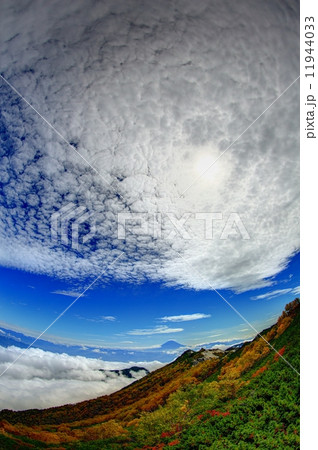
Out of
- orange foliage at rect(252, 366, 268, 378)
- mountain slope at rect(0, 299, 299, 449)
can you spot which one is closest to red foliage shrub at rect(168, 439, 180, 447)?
mountain slope at rect(0, 299, 299, 449)

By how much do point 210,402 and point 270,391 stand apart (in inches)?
222

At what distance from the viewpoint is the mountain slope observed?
15.5m

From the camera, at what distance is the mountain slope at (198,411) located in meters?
15.5

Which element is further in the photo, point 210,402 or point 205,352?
point 205,352

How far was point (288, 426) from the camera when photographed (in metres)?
13.7

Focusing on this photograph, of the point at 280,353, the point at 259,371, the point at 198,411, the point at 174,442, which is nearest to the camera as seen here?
the point at 174,442

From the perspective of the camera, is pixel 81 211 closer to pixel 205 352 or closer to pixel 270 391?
pixel 270 391

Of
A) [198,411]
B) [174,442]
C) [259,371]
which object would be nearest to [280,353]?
[259,371]

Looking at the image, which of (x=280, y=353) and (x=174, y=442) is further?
(x=280, y=353)

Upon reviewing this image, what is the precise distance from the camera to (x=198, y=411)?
20.5m

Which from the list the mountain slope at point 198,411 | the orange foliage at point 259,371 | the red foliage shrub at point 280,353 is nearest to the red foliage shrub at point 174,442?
the mountain slope at point 198,411

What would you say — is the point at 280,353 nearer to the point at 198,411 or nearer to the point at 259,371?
the point at 259,371

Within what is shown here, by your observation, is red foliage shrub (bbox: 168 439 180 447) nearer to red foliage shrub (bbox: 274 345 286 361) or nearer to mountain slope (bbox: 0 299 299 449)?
mountain slope (bbox: 0 299 299 449)

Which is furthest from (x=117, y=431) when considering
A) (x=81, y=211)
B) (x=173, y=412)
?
(x=81, y=211)
